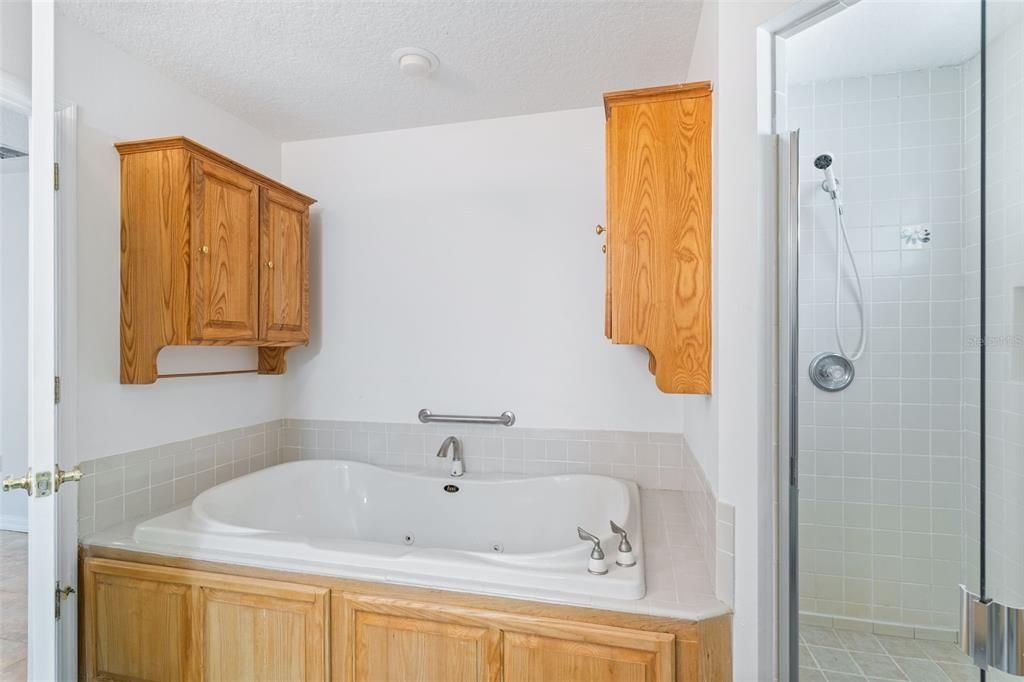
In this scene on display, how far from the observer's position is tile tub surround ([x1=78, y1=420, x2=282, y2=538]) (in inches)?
67.1

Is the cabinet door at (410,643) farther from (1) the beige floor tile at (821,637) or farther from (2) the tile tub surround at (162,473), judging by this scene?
(2) the tile tub surround at (162,473)

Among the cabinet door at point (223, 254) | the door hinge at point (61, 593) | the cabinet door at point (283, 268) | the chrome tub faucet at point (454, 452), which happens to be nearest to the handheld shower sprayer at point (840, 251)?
the chrome tub faucet at point (454, 452)

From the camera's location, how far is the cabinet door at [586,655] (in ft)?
3.91

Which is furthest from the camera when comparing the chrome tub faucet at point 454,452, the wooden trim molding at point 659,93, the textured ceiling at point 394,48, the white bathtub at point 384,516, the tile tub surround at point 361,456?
the chrome tub faucet at point 454,452

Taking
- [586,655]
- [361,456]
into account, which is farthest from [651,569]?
[361,456]

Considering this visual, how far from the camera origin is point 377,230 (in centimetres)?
260

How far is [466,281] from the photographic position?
249cm

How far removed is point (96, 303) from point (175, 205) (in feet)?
1.52

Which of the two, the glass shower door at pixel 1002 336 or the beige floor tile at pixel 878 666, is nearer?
the glass shower door at pixel 1002 336

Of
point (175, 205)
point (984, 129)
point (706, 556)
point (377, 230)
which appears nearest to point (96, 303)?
point (175, 205)

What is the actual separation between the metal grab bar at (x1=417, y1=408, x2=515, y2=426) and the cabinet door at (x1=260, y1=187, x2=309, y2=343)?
76 centimetres

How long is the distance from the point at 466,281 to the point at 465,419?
2.38ft

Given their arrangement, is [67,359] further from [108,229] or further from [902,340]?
[902,340]

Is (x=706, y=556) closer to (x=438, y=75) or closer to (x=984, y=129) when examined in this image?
(x=984, y=129)
